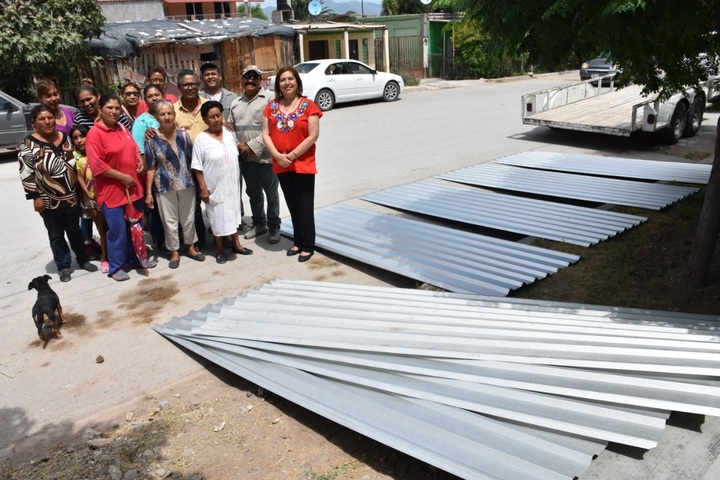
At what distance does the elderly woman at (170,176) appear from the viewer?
5867 millimetres

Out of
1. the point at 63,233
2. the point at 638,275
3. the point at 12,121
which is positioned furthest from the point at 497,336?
the point at 12,121

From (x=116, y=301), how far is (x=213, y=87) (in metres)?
2.52

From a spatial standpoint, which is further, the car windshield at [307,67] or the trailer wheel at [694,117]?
the car windshield at [307,67]

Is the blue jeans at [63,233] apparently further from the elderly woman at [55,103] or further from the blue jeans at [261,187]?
the blue jeans at [261,187]

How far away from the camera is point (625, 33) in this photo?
140 inches

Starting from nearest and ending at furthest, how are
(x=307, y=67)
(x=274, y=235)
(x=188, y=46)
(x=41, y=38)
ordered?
1. (x=274, y=235)
2. (x=41, y=38)
3. (x=307, y=67)
4. (x=188, y=46)

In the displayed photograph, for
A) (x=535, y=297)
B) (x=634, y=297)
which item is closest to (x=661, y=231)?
(x=634, y=297)

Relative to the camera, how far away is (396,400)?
11.5 feet

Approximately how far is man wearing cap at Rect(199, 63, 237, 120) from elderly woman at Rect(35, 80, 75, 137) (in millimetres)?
1402

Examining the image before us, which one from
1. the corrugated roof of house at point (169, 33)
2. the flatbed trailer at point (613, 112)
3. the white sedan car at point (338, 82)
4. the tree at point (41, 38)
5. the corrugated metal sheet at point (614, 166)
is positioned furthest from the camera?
the white sedan car at point (338, 82)

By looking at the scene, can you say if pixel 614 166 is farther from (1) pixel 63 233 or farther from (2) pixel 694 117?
(1) pixel 63 233

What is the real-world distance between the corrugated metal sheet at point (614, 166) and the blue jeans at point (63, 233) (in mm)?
6755

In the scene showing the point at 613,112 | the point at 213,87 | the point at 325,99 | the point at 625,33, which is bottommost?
the point at 613,112

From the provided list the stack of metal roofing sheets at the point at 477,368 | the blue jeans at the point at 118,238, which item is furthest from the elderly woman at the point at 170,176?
the stack of metal roofing sheets at the point at 477,368
